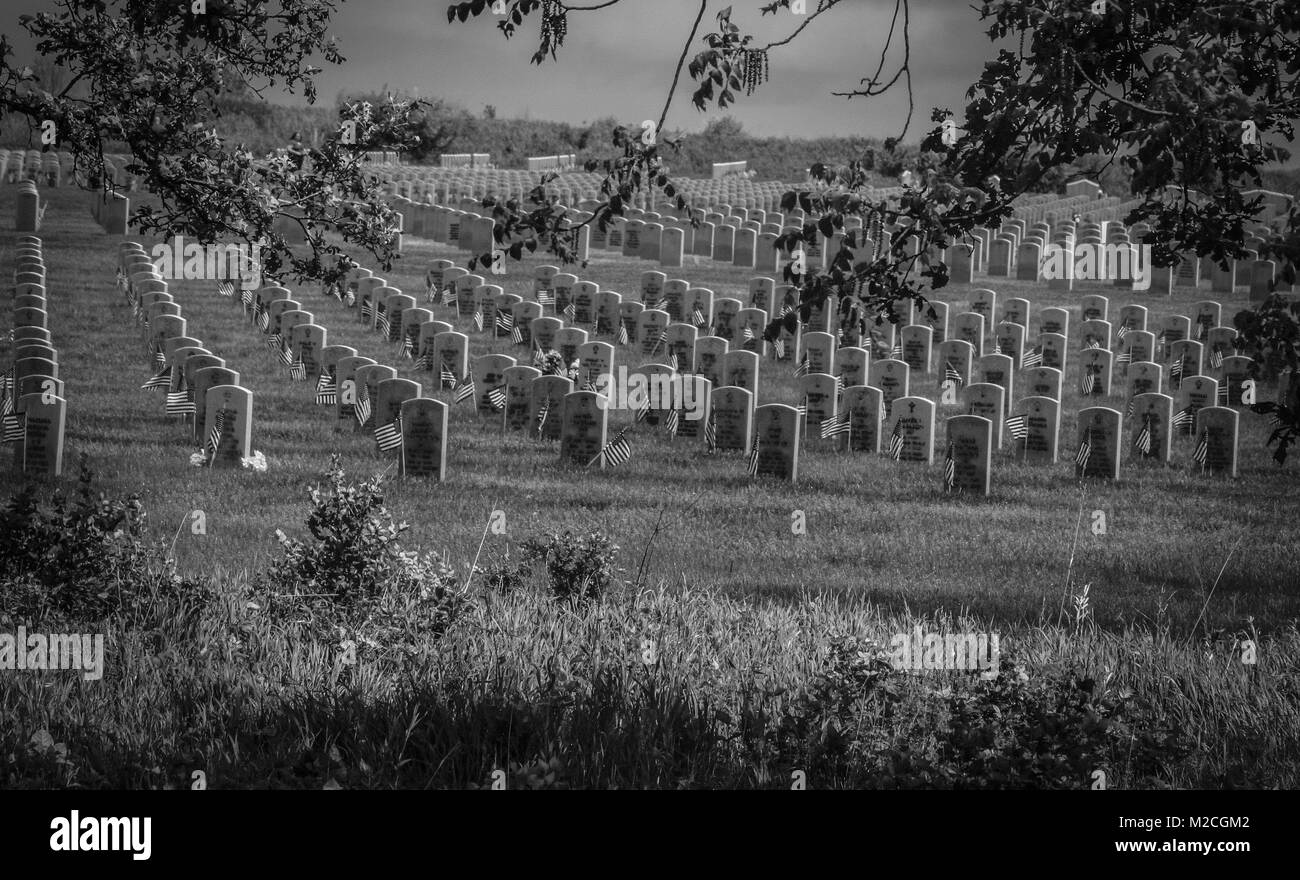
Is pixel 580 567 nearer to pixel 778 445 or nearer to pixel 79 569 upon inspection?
pixel 79 569

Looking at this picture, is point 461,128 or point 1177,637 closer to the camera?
point 1177,637

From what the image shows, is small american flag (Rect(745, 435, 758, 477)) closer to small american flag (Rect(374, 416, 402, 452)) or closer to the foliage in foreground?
small american flag (Rect(374, 416, 402, 452))

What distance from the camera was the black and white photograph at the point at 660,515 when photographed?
538cm

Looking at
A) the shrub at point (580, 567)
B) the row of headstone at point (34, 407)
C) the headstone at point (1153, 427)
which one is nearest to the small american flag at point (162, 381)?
the row of headstone at point (34, 407)

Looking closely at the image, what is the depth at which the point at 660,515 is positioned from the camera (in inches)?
339

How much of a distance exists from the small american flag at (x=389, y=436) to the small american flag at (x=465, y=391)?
108 inches

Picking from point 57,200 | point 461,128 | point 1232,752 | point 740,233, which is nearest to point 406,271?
point 740,233

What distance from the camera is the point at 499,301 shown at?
70.8 feet

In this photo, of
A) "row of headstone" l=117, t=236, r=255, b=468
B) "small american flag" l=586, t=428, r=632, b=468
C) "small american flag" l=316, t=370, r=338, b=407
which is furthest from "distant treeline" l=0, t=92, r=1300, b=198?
"small american flag" l=586, t=428, r=632, b=468

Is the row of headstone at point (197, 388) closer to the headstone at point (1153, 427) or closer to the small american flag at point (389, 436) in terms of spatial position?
the small american flag at point (389, 436)

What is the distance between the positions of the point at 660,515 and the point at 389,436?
593 centimetres

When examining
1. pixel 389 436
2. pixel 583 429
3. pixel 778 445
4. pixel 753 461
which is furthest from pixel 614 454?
pixel 389 436
